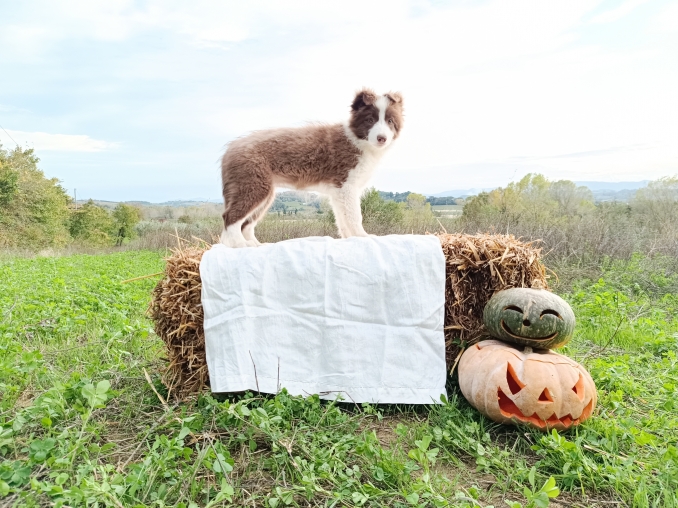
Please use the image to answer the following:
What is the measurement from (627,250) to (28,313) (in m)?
11.2

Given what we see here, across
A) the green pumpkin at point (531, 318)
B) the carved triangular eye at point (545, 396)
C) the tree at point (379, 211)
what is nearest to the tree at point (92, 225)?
the tree at point (379, 211)

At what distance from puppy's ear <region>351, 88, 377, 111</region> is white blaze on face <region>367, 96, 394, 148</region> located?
0.05 meters

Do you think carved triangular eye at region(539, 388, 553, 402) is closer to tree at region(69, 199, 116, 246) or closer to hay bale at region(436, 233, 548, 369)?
hay bale at region(436, 233, 548, 369)

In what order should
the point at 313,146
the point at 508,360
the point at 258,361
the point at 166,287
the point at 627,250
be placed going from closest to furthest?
the point at 508,360 → the point at 258,361 → the point at 166,287 → the point at 313,146 → the point at 627,250

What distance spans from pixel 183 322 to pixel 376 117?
84.5 inches

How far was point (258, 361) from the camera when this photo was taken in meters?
3.22

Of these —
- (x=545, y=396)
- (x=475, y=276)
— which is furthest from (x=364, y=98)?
(x=545, y=396)

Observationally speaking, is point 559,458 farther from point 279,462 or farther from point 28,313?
point 28,313

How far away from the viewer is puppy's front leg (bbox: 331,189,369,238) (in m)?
3.84

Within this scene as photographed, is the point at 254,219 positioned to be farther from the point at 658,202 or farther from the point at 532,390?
the point at 658,202

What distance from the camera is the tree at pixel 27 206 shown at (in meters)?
31.5

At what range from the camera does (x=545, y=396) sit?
287 centimetres

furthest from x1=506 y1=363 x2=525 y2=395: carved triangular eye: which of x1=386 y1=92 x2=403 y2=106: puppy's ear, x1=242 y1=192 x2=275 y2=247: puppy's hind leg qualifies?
x1=386 y1=92 x2=403 y2=106: puppy's ear

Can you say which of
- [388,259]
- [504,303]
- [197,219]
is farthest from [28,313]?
[197,219]
